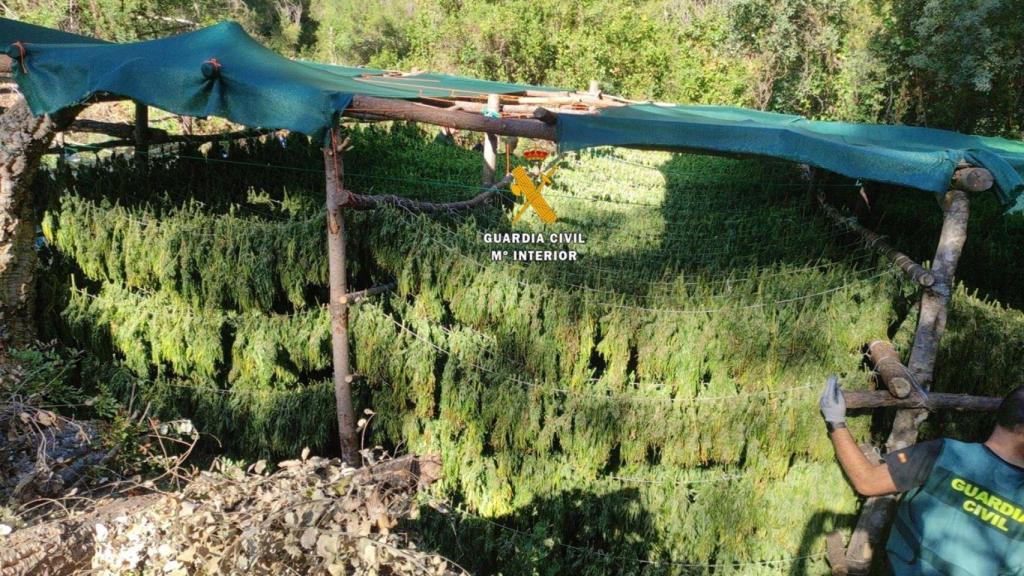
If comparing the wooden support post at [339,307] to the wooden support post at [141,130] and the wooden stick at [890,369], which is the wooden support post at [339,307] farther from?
the wooden support post at [141,130]

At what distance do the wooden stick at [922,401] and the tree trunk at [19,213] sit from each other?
477 centimetres

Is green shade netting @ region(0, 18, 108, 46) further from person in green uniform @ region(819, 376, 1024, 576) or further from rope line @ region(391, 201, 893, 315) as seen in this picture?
person in green uniform @ region(819, 376, 1024, 576)

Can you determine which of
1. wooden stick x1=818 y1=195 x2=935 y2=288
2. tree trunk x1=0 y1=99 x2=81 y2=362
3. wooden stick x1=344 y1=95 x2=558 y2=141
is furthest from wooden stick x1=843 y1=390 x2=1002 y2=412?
tree trunk x1=0 y1=99 x2=81 y2=362

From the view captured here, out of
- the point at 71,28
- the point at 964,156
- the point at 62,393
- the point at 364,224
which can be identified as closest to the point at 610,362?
the point at 364,224

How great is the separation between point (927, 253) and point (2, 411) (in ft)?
19.9

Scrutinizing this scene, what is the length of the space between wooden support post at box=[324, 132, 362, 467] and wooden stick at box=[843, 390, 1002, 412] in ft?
8.43

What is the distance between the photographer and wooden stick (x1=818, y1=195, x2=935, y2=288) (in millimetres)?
3434

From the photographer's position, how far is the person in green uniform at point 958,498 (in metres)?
2.18

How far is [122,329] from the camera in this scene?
14.2ft

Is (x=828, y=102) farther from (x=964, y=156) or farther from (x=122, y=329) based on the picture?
(x=122, y=329)

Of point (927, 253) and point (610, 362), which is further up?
point (927, 253)

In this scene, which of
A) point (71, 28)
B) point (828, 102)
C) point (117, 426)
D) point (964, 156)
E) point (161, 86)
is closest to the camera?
point (964, 156)

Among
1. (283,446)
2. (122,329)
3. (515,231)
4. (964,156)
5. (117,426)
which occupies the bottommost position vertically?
(283,446)

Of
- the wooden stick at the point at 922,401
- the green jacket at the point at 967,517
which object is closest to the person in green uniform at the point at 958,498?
the green jacket at the point at 967,517
